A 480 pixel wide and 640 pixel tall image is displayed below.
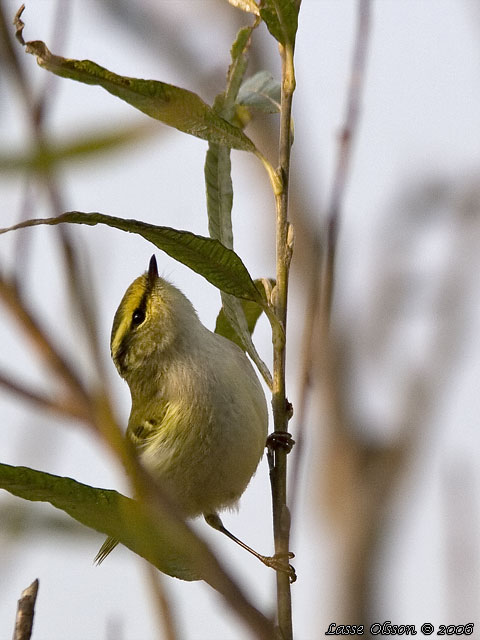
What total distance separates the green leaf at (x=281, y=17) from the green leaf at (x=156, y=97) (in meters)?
0.19

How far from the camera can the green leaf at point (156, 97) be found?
1.40m

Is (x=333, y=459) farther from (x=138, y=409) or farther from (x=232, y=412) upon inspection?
(x=138, y=409)

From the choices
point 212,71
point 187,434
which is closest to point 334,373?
point 187,434

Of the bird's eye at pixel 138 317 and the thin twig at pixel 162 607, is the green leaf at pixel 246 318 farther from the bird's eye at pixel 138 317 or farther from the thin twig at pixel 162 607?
the thin twig at pixel 162 607

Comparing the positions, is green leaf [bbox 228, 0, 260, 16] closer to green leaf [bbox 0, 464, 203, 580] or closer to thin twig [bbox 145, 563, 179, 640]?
green leaf [bbox 0, 464, 203, 580]

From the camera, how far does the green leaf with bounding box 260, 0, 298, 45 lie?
1506mm

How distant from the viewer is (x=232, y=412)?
2549mm

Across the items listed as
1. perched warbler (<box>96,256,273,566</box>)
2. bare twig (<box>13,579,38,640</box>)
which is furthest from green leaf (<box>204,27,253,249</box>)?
bare twig (<box>13,579,38,640</box>)

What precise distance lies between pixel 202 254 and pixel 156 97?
0.30m

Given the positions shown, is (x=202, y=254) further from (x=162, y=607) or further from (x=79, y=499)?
(x=162, y=607)

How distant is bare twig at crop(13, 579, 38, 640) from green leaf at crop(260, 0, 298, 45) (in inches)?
40.8

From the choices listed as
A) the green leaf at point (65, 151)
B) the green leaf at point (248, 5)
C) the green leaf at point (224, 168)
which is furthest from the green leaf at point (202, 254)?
the green leaf at point (65, 151)

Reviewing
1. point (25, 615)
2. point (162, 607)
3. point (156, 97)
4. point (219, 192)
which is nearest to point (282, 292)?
point (156, 97)

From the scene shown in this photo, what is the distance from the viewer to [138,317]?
3.27 m
